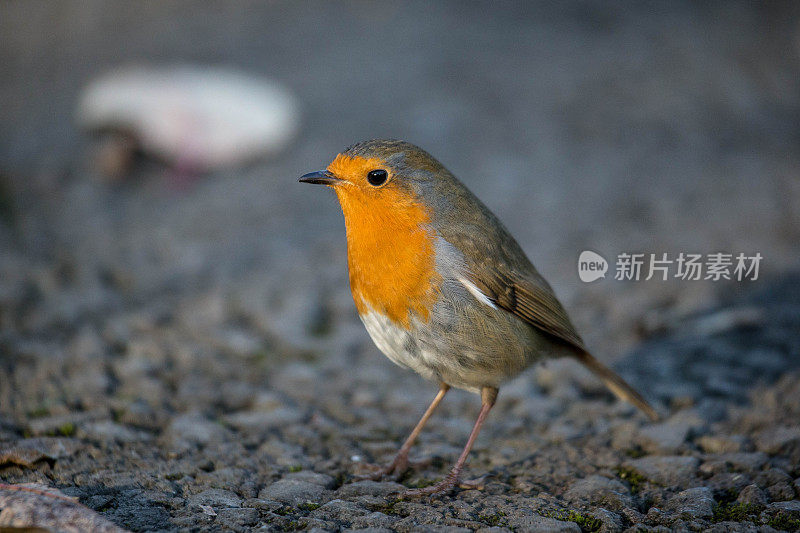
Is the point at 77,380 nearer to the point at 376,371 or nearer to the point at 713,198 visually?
the point at 376,371

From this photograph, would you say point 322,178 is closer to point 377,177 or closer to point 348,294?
point 377,177

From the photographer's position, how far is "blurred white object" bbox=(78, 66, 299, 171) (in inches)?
255

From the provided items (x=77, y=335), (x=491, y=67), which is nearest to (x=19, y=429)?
(x=77, y=335)

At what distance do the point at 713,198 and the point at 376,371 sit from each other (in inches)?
144

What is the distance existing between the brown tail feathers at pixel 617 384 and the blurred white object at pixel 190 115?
433 centimetres

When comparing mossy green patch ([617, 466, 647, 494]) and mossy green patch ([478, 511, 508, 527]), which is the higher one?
mossy green patch ([617, 466, 647, 494])

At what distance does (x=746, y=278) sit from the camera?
509cm

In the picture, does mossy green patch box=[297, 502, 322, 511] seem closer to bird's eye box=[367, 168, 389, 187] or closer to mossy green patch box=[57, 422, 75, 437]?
mossy green patch box=[57, 422, 75, 437]

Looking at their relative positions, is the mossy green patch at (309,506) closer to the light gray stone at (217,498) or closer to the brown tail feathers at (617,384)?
the light gray stone at (217,498)

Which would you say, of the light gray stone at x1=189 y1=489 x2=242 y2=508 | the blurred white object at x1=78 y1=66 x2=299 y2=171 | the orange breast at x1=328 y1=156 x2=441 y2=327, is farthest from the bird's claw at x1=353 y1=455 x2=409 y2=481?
the blurred white object at x1=78 y1=66 x2=299 y2=171

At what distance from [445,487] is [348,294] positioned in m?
2.33

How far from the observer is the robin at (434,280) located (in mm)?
2992

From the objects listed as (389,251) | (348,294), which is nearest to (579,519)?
(389,251)

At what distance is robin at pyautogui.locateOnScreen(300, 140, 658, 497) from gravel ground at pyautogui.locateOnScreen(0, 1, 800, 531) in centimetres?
52
